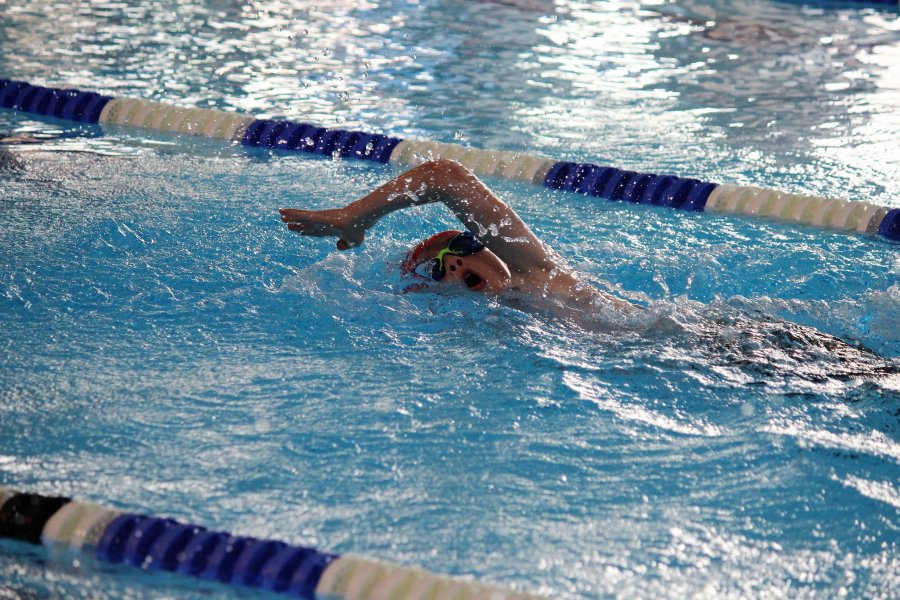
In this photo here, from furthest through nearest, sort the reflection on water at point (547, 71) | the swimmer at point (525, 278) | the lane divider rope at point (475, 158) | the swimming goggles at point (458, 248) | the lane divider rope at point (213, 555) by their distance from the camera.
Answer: the reflection on water at point (547, 71)
the lane divider rope at point (475, 158)
the swimming goggles at point (458, 248)
the swimmer at point (525, 278)
the lane divider rope at point (213, 555)

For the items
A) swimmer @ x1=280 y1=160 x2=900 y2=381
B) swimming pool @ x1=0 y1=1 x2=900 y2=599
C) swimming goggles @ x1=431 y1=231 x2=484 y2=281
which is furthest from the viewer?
swimming goggles @ x1=431 y1=231 x2=484 y2=281

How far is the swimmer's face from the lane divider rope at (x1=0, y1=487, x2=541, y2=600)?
1.26 m

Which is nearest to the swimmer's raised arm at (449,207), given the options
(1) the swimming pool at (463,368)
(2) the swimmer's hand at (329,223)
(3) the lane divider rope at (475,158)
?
(2) the swimmer's hand at (329,223)

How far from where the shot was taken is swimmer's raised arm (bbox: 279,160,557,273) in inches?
123

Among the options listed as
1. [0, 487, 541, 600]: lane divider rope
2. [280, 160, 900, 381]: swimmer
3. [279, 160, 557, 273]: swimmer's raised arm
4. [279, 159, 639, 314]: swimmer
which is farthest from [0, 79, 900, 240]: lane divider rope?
[0, 487, 541, 600]: lane divider rope

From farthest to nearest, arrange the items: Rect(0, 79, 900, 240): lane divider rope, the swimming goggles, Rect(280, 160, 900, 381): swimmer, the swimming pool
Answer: Rect(0, 79, 900, 240): lane divider rope, the swimming goggles, Rect(280, 160, 900, 381): swimmer, the swimming pool

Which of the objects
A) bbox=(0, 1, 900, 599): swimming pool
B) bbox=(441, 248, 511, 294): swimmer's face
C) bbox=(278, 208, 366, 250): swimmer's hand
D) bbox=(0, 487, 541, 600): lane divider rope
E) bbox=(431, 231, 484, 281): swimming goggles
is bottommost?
bbox=(0, 1, 900, 599): swimming pool

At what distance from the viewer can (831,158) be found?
212 inches

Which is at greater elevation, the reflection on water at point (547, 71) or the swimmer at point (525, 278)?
the swimmer at point (525, 278)

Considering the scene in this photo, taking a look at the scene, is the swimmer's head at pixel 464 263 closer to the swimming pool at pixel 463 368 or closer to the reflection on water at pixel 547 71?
the swimming pool at pixel 463 368

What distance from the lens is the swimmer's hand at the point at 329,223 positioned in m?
3.10

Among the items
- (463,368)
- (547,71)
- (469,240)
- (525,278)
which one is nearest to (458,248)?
(469,240)

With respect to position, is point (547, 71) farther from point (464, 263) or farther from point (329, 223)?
point (329, 223)

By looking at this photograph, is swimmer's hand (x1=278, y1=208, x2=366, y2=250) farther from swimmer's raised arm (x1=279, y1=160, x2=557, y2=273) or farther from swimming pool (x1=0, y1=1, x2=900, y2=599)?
swimming pool (x1=0, y1=1, x2=900, y2=599)
